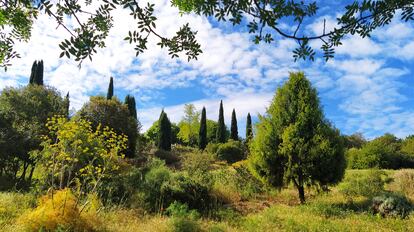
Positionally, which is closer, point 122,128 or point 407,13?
point 407,13

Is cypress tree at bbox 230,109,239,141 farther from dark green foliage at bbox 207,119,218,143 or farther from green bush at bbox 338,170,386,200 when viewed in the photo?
green bush at bbox 338,170,386,200

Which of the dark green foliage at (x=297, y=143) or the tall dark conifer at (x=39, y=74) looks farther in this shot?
the tall dark conifer at (x=39, y=74)

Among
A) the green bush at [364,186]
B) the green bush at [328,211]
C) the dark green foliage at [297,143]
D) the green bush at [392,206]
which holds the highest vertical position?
the dark green foliage at [297,143]

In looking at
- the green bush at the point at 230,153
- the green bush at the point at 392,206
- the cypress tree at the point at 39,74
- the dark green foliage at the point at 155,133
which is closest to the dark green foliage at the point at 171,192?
the green bush at the point at 392,206

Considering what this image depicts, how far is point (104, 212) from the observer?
9570mm

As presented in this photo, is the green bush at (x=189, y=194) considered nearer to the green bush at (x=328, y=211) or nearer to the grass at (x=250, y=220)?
the grass at (x=250, y=220)

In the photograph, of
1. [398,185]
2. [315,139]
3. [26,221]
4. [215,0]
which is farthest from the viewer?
[398,185]

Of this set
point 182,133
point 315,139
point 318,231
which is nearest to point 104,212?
point 318,231

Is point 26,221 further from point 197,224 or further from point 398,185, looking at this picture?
point 398,185

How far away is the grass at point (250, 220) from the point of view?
8.05m

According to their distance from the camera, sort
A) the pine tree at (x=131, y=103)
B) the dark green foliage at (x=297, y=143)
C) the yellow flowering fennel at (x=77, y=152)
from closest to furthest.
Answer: the yellow flowering fennel at (x=77, y=152) → the dark green foliage at (x=297, y=143) → the pine tree at (x=131, y=103)

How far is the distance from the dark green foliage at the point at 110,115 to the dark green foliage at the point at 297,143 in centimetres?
1504

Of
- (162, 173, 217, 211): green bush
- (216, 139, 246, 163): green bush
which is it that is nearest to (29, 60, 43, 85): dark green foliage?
(216, 139, 246, 163): green bush

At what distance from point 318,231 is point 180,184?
5.37 metres
